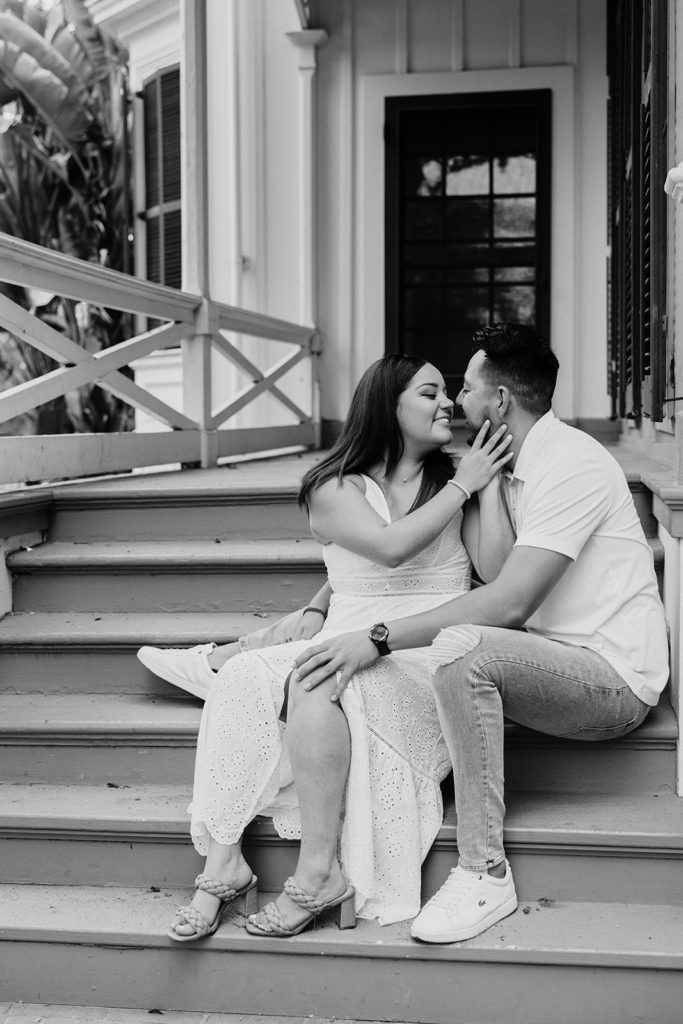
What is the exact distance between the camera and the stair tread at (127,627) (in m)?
3.45

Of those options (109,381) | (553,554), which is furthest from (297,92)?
(553,554)

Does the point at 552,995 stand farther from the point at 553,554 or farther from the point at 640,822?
the point at 553,554

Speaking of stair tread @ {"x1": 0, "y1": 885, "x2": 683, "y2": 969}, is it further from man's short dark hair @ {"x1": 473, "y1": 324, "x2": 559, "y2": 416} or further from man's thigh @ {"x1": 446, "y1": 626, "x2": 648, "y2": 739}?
man's short dark hair @ {"x1": 473, "y1": 324, "x2": 559, "y2": 416}

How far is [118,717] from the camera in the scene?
3.18 meters

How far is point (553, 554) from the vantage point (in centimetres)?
261

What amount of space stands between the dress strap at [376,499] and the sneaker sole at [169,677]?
31.2 inches

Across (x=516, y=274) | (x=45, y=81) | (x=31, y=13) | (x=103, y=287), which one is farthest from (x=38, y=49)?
(x=103, y=287)

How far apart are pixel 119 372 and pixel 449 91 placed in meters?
3.26

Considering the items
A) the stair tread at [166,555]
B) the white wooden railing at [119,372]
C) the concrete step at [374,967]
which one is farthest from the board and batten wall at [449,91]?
the concrete step at [374,967]

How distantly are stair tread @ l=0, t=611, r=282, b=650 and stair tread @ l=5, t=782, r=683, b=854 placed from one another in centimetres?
49

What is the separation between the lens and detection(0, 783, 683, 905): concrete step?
2.64 metres

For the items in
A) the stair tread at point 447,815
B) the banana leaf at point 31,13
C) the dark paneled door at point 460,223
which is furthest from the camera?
the banana leaf at point 31,13

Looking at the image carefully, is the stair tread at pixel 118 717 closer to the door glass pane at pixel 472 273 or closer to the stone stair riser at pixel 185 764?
the stone stair riser at pixel 185 764

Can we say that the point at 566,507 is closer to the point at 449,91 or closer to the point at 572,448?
the point at 572,448
